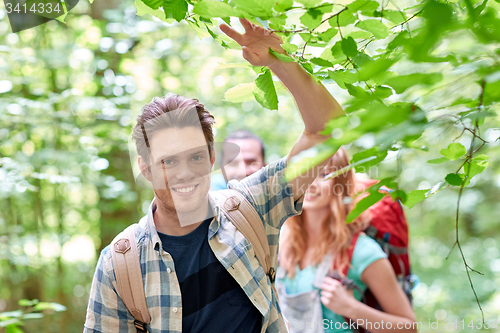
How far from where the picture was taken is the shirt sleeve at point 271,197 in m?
1.74

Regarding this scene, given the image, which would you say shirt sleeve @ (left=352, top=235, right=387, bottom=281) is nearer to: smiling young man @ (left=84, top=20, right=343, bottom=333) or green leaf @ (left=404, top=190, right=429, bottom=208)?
smiling young man @ (left=84, top=20, right=343, bottom=333)

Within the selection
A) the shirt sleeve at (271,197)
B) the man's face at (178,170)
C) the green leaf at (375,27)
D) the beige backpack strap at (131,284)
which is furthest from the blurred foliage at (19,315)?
the green leaf at (375,27)

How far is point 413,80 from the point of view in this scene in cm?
50

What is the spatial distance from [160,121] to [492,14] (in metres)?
1.41

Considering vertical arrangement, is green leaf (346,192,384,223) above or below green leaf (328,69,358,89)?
below

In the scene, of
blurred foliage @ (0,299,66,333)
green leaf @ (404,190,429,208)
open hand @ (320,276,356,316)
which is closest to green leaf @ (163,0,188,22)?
green leaf @ (404,190,429,208)

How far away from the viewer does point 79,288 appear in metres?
7.98

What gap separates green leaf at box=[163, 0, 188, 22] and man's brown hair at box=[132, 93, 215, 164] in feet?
2.80

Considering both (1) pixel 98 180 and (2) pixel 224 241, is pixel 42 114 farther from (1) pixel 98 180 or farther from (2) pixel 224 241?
(2) pixel 224 241

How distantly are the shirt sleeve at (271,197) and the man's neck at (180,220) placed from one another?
0.78 ft

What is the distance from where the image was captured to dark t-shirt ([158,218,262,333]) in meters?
1.58

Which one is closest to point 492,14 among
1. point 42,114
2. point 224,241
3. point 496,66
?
point 496,66

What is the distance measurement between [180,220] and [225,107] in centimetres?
397

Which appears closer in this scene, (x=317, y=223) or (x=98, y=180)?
(x=317, y=223)
